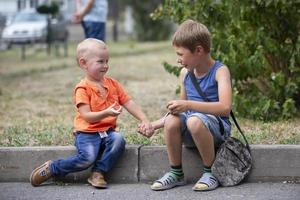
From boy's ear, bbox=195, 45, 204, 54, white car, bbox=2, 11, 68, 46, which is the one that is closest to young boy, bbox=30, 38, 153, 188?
boy's ear, bbox=195, 45, 204, 54

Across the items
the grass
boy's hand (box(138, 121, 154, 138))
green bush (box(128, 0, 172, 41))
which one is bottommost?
green bush (box(128, 0, 172, 41))

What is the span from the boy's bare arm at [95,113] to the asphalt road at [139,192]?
0.51 m

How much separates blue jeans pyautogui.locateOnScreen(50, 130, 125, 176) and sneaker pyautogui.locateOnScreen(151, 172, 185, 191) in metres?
0.37

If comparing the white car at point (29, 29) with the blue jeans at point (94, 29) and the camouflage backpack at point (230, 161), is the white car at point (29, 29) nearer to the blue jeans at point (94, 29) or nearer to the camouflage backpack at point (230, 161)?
the blue jeans at point (94, 29)

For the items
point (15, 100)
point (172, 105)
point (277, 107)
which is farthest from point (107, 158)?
point (15, 100)

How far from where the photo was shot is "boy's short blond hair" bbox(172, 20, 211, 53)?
478cm

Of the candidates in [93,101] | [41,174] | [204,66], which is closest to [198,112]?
[204,66]

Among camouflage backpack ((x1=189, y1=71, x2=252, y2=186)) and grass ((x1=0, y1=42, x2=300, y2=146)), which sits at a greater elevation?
camouflage backpack ((x1=189, y1=71, x2=252, y2=186))

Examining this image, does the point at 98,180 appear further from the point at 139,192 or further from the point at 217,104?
the point at 217,104

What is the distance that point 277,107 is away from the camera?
6.54m

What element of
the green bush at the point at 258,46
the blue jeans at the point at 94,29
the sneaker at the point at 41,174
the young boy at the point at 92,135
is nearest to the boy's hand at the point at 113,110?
the young boy at the point at 92,135

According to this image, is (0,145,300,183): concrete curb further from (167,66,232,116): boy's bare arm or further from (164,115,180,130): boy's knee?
(167,66,232,116): boy's bare arm

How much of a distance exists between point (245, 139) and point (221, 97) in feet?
1.73

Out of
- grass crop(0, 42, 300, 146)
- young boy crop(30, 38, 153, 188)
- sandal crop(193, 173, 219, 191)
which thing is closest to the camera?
sandal crop(193, 173, 219, 191)
